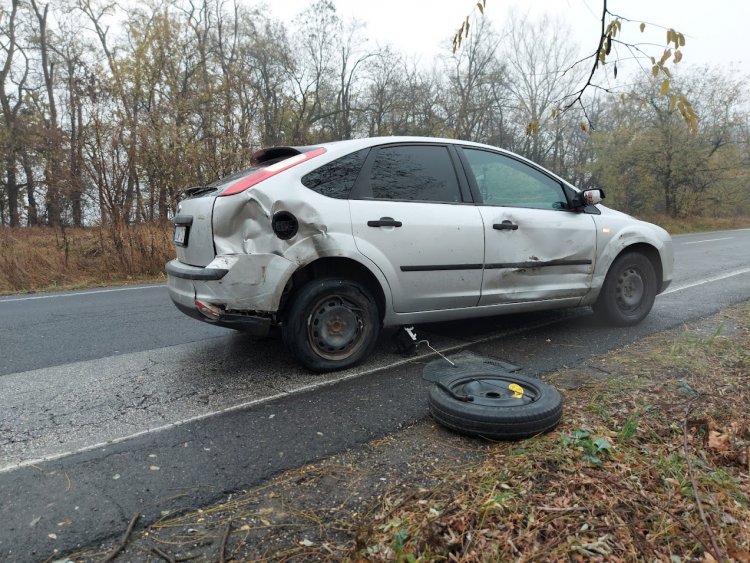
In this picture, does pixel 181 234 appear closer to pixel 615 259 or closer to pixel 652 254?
pixel 615 259

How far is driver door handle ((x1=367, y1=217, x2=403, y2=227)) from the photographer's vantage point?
11.7ft

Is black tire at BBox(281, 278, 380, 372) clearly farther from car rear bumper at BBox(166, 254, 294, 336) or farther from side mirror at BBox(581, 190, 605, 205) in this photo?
side mirror at BBox(581, 190, 605, 205)

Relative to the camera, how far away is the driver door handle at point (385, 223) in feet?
11.7

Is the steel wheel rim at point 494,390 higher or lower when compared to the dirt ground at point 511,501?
higher

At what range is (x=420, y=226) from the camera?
3723mm

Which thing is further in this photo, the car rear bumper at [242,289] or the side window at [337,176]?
the side window at [337,176]

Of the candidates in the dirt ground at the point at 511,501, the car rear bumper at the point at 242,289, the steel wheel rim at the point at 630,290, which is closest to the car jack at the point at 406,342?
the car rear bumper at the point at 242,289

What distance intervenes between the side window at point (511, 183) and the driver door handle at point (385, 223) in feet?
3.03

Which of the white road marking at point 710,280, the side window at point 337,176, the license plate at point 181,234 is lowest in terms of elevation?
the white road marking at point 710,280

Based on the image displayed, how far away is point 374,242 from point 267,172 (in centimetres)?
90

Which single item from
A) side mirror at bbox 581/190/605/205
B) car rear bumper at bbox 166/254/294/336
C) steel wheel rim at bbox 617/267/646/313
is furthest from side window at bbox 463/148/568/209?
car rear bumper at bbox 166/254/294/336

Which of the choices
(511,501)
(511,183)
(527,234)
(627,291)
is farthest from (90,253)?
(511,501)

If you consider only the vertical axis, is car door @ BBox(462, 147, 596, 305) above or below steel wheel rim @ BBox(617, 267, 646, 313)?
above

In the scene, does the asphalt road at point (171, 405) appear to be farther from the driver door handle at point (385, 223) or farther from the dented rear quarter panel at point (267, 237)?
the driver door handle at point (385, 223)
